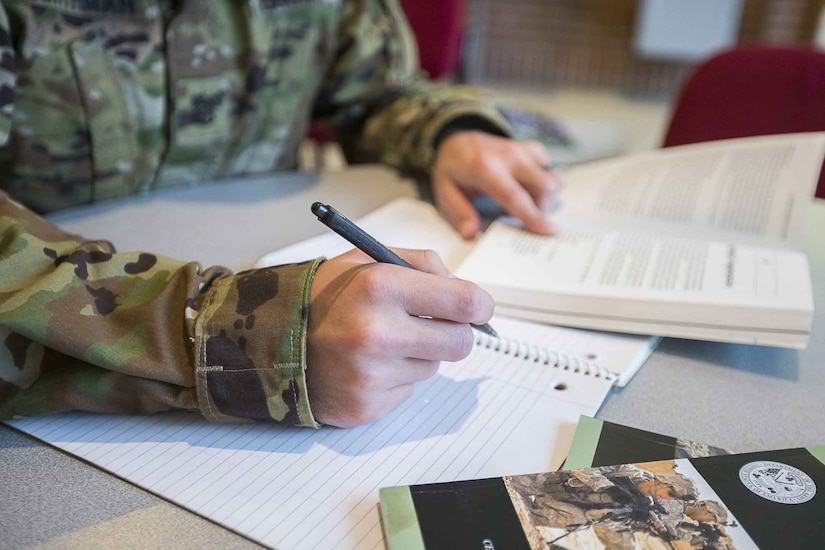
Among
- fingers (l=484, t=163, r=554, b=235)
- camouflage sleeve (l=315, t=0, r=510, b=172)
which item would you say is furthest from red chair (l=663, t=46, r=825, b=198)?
fingers (l=484, t=163, r=554, b=235)

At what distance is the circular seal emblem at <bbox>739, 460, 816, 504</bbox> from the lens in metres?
0.38

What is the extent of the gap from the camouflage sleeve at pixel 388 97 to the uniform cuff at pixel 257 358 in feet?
1.57

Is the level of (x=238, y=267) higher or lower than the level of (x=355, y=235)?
lower

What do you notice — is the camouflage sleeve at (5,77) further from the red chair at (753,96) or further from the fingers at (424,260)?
the red chair at (753,96)

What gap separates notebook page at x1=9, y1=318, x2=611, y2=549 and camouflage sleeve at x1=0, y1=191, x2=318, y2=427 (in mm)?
16

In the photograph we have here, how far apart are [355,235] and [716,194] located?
0.53m

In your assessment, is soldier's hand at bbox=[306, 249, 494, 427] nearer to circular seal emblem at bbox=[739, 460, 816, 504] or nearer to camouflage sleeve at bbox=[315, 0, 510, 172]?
circular seal emblem at bbox=[739, 460, 816, 504]

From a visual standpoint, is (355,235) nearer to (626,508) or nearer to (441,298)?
(441,298)

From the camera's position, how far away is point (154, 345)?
46 centimetres

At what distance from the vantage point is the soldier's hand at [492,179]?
74 cm

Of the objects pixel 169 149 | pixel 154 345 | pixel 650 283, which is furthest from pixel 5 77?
pixel 650 283

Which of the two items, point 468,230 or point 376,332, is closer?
point 376,332

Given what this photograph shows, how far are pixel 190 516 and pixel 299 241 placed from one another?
0.37 meters

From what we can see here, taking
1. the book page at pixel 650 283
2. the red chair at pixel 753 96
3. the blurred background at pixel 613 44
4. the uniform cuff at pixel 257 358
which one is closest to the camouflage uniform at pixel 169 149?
the uniform cuff at pixel 257 358
